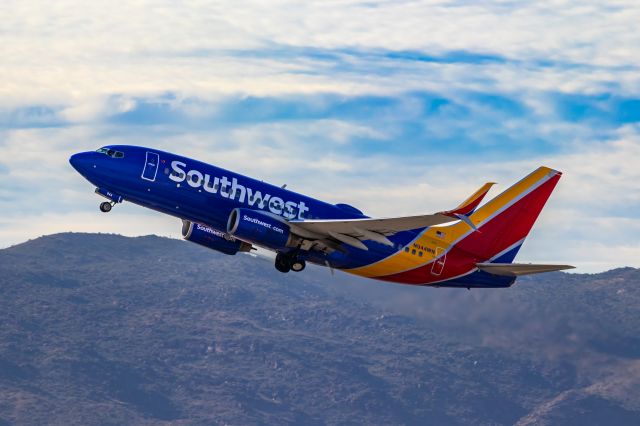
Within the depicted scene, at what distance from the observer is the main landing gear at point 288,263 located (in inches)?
3105

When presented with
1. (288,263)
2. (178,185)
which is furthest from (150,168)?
(288,263)

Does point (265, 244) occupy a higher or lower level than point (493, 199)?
lower

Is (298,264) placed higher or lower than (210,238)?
lower

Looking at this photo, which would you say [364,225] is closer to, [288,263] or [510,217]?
[288,263]

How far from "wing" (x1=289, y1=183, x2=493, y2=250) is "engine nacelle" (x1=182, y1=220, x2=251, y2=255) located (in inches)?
325

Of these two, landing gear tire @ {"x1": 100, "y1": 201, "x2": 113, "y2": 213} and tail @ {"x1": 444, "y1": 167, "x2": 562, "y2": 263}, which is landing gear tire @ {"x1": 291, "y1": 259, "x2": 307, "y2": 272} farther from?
tail @ {"x1": 444, "y1": 167, "x2": 562, "y2": 263}

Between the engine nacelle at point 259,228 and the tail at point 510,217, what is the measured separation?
1619 cm

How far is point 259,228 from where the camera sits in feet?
245

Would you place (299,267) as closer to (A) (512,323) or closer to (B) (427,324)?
(B) (427,324)

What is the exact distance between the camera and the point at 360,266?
264 ft

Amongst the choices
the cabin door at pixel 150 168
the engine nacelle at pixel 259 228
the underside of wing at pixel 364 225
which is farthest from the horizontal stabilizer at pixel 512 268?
the cabin door at pixel 150 168

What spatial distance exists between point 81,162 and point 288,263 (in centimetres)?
1557

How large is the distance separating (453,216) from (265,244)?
1381 centimetres

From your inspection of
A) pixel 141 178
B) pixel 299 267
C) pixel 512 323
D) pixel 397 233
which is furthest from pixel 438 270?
pixel 512 323
